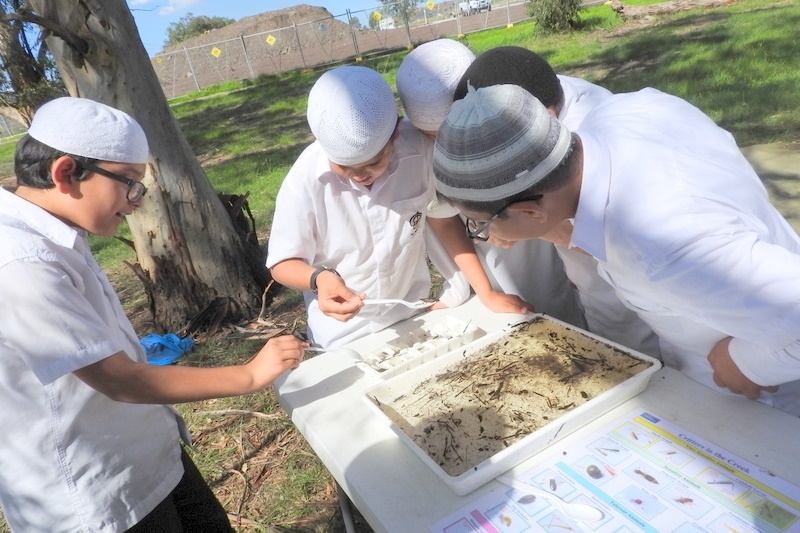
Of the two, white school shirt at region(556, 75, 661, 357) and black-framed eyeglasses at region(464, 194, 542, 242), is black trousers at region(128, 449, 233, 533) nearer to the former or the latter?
black-framed eyeglasses at region(464, 194, 542, 242)

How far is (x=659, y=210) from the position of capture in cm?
105

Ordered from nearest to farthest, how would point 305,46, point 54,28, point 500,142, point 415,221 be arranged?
point 500,142, point 415,221, point 54,28, point 305,46

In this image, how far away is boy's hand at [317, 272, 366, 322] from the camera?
177cm

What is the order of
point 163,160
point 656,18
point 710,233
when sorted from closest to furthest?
point 710,233, point 163,160, point 656,18

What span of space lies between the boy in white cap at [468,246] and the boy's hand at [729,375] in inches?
34.5

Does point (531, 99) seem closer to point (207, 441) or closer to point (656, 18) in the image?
point (207, 441)

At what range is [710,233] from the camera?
100cm

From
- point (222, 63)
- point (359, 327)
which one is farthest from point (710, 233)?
point (222, 63)

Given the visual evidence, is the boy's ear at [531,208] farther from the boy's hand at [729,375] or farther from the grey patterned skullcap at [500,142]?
the boy's hand at [729,375]

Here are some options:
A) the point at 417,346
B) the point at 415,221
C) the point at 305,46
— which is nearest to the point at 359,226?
the point at 415,221

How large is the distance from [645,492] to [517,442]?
25 centimetres

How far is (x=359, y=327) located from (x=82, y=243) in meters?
1.01

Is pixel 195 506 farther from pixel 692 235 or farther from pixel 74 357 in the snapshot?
pixel 692 235

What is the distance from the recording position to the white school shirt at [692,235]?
0.99 metres
